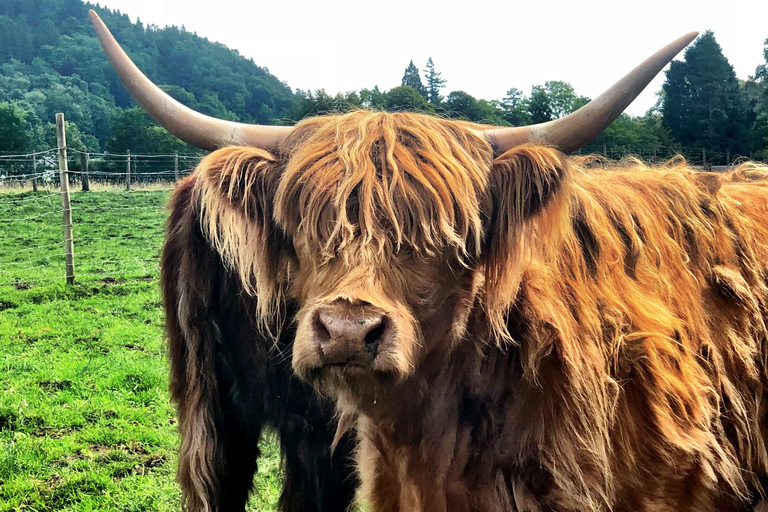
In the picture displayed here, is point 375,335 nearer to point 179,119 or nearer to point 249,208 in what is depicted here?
point 249,208

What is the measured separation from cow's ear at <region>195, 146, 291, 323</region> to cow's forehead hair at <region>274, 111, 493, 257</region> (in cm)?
11

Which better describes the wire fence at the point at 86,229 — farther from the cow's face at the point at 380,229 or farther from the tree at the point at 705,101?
the tree at the point at 705,101

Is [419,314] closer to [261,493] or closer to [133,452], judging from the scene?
[261,493]

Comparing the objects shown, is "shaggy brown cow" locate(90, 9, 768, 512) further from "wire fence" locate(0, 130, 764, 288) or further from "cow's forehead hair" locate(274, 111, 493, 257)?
"wire fence" locate(0, 130, 764, 288)

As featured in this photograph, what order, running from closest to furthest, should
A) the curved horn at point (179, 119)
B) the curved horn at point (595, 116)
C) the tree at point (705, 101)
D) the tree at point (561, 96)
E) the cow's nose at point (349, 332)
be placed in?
the cow's nose at point (349, 332) < the curved horn at point (595, 116) < the curved horn at point (179, 119) < the tree at point (561, 96) < the tree at point (705, 101)

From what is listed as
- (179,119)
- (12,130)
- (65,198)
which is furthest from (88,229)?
(12,130)

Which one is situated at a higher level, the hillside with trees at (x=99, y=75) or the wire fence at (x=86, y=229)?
the hillside with trees at (x=99, y=75)

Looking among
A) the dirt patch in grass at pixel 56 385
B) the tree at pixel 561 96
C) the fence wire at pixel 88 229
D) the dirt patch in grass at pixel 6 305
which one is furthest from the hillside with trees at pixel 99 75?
the dirt patch in grass at pixel 56 385

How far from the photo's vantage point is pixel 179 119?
2191 mm

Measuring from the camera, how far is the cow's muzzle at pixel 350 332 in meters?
1.50

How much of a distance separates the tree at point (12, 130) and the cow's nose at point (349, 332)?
133ft

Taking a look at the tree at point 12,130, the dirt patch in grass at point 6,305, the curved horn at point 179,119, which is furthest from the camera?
the tree at point 12,130

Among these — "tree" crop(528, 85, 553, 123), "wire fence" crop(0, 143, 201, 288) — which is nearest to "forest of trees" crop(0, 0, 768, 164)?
"tree" crop(528, 85, 553, 123)

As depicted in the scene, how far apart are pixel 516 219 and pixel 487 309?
31cm
